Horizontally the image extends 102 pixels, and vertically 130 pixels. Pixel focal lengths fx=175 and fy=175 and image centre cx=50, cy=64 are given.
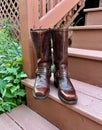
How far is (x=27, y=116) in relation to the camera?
3.41ft

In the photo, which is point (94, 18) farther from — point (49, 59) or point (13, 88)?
point (13, 88)

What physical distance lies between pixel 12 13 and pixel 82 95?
66.2 inches

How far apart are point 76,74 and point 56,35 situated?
0.31 m

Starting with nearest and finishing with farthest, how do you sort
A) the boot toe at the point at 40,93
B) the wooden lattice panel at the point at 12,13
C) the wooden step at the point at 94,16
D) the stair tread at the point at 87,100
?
1. the stair tread at the point at 87,100
2. the boot toe at the point at 40,93
3. the wooden step at the point at 94,16
4. the wooden lattice panel at the point at 12,13

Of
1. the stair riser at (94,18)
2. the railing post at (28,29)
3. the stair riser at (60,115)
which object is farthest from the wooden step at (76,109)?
the stair riser at (94,18)

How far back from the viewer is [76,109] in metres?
0.81

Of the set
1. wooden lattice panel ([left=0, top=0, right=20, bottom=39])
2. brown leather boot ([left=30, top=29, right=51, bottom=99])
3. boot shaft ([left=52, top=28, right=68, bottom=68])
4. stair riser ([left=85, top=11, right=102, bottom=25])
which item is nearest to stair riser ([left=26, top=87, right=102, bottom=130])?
brown leather boot ([left=30, top=29, right=51, bottom=99])

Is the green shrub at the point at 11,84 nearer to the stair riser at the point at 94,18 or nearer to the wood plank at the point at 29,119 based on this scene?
the wood plank at the point at 29,119

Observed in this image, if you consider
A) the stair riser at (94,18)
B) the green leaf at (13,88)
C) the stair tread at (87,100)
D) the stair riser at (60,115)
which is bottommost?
the stair riser at (60,115)

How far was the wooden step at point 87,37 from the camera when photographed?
126cm

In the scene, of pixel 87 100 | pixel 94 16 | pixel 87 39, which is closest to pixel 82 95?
pixel 87 100

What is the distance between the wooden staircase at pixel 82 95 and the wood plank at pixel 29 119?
0.11 feet

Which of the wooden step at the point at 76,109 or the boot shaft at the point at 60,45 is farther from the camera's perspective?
the boot shaft at the point at 60,45

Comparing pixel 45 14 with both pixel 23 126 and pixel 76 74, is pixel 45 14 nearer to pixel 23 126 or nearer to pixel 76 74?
pixel 76 74
